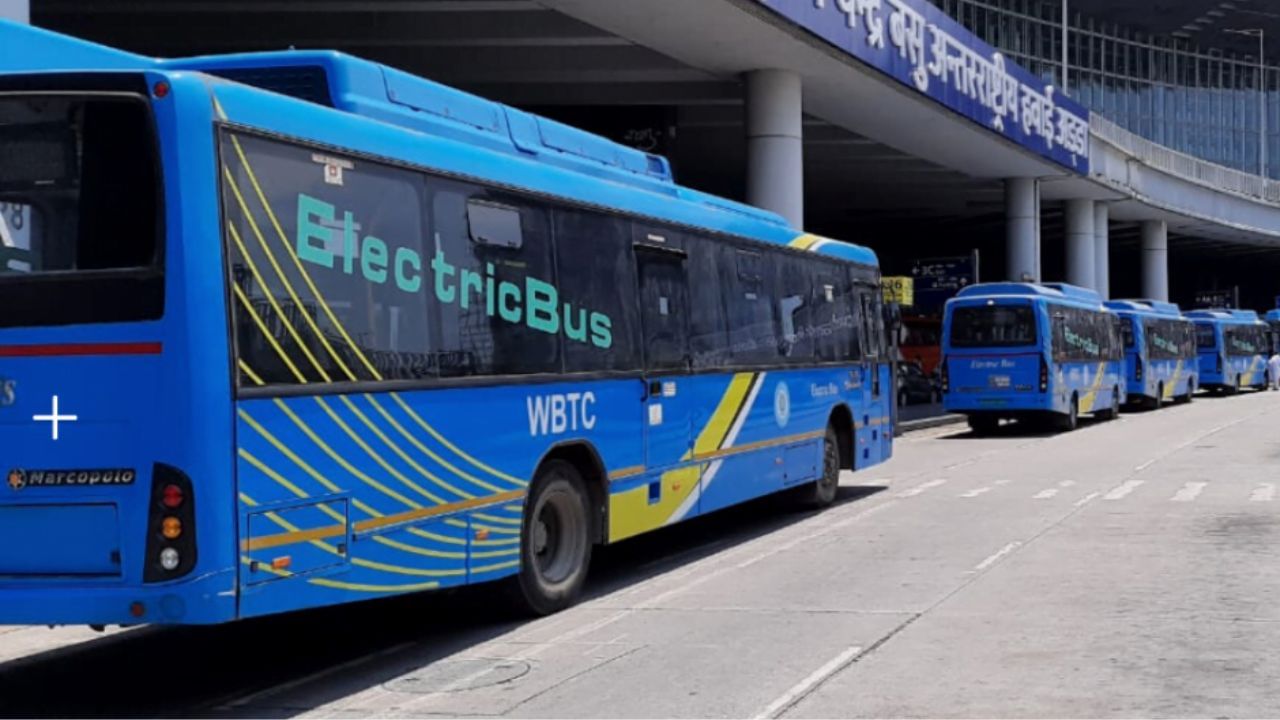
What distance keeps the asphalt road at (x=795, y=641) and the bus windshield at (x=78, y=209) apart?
2.29 meters

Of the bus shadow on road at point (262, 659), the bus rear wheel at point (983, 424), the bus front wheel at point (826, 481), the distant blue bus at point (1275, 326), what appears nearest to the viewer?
the bus shadow on road at point (262, 659)

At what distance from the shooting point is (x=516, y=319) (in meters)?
9.84

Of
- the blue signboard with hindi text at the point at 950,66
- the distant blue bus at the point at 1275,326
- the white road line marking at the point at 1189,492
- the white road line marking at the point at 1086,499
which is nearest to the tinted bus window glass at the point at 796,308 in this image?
the white road line marking at the point at 1086,499

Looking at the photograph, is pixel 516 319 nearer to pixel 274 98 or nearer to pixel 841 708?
pixel 274 98

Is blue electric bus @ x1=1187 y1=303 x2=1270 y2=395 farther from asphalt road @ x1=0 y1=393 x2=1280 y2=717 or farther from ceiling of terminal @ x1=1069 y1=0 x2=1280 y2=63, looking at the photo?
asphalt road @ x1=0 y1=393 x2=1280 y2=717

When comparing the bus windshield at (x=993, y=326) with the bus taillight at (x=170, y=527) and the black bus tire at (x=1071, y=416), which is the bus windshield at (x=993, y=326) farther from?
the bus taillight at (x=170, y=527)

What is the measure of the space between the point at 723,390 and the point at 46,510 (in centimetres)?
735

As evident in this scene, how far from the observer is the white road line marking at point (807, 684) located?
24.3 feet

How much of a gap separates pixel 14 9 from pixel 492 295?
232 inches

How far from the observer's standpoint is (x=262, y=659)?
9.27 m

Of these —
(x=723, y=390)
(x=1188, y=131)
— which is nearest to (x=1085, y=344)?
(x=723, y=390)

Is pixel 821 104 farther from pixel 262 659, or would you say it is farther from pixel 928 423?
pixel 262 659

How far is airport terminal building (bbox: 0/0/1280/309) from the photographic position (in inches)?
1005

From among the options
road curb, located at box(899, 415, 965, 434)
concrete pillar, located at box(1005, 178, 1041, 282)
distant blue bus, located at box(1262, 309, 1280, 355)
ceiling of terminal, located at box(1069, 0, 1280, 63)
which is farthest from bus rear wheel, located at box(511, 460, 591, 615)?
ceiling of terminal, located at box(1069, 0, 1280, 63)
